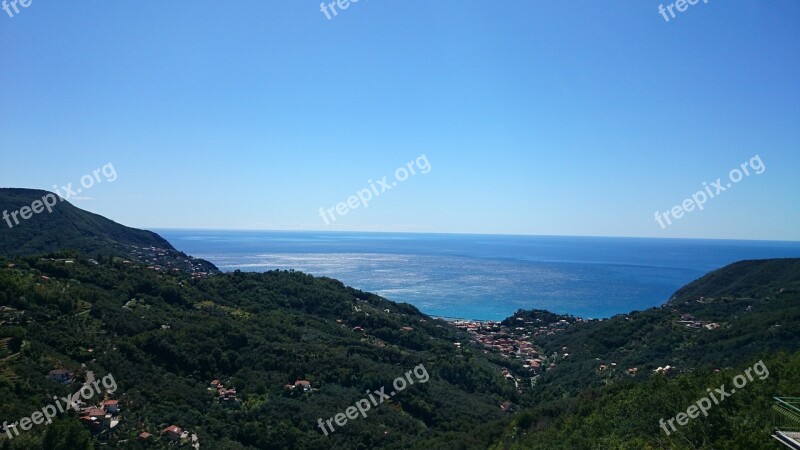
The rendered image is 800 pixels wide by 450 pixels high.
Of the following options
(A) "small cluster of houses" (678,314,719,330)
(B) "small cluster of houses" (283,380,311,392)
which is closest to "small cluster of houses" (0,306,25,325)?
(B) "small cluster of houses" (283,380,311,392)

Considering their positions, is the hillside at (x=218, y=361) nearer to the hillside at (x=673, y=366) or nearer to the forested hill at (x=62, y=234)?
the hillside at (x=673, y=366)

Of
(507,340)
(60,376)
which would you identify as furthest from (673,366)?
(60,376)

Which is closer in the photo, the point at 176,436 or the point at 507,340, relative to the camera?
the point at 176,436

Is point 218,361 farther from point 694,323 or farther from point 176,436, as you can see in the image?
point 694,323

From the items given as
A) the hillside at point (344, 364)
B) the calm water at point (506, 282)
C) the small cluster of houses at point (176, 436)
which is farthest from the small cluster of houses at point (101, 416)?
the calm water at point (506, 282)

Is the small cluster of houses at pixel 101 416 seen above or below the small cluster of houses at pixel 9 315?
below
